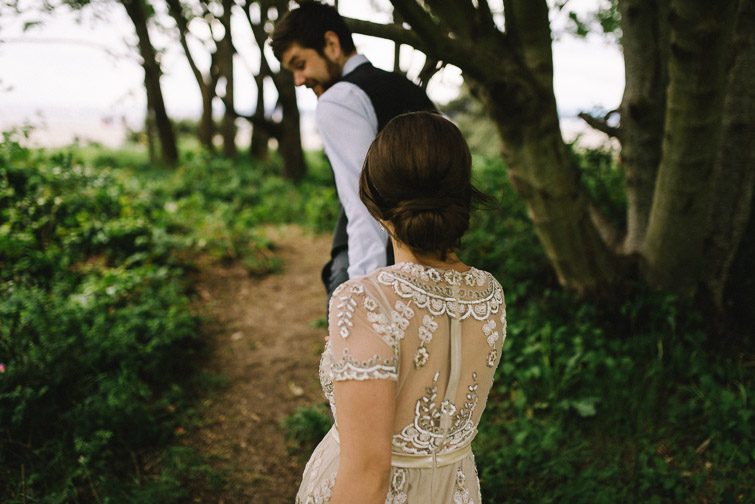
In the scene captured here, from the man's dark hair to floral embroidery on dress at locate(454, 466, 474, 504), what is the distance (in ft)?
6.18

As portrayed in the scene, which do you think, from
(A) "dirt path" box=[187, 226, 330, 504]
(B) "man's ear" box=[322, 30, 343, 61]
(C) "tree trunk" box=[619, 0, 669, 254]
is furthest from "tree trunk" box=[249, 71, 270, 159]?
(B) "man's ear" box=[322, 30, 343, 61]

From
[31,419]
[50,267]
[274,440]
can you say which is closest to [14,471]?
[31,419]

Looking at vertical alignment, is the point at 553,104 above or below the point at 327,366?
above

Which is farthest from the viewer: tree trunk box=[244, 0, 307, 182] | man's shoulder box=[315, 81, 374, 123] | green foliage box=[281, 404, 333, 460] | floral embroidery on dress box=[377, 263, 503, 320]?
tree trunk box=[244, 0, 307, 182]

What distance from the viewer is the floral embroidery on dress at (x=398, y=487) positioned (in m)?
1.46

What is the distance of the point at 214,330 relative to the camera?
4738 mm

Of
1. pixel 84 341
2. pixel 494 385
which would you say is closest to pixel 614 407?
pixel 494 385

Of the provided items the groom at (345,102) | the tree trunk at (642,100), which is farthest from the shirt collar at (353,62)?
the tree trunk at (642,100)

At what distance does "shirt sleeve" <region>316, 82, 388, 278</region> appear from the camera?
2088 mm

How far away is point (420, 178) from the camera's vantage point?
124cm

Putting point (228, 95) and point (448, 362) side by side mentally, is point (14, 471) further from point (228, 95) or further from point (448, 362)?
point (228, 95)

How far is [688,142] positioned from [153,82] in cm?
1056

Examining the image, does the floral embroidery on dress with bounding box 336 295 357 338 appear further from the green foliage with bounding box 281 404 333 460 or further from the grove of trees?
the green foliage with bounding box 281 404 333 460

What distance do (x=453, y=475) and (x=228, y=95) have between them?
1278 cm
